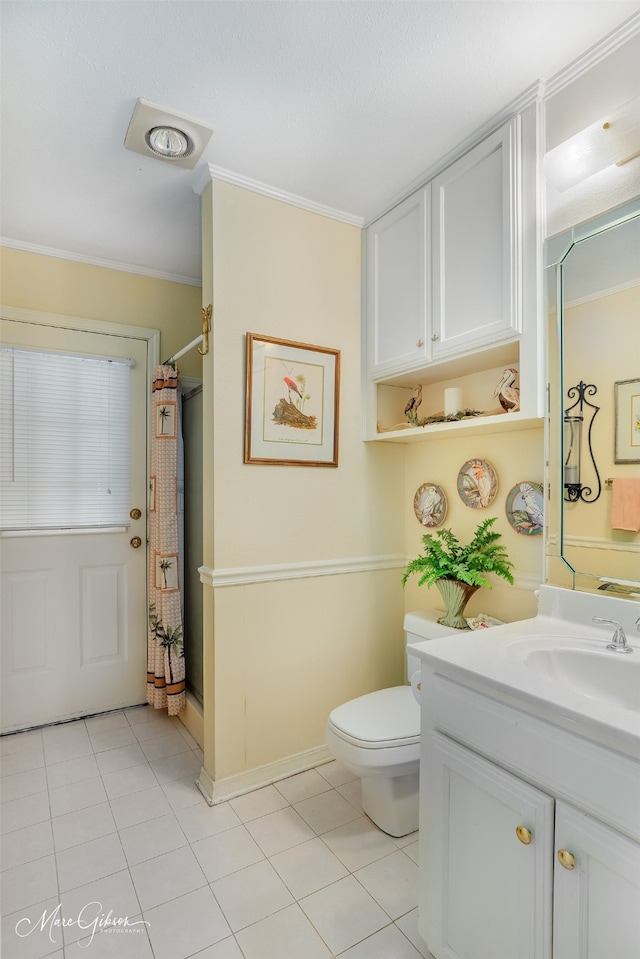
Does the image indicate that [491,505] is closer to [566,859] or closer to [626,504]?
[626,504]

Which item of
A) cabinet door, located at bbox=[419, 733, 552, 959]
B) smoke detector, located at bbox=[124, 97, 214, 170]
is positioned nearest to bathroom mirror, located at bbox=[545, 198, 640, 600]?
cabinet door, located at bbox=[419, 733, 552, 959]

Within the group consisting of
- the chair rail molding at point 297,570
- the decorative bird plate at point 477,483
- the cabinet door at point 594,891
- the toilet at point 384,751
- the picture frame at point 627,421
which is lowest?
the toilet at point 384,751

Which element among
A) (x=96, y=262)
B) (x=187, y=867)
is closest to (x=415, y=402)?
(x=96, y=262)

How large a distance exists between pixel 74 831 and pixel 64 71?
246cm

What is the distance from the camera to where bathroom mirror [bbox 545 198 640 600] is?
4.52 ft

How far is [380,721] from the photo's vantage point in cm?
171

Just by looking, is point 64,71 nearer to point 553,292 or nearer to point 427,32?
point 427,32

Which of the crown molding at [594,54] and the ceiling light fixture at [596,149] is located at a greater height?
the crown molding at [594,54]

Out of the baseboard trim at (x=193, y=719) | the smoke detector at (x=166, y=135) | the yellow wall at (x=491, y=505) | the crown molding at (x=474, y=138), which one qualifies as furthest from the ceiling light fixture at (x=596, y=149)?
the baseboard trim at (x=193, y=719)

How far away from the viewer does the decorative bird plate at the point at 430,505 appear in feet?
7.45

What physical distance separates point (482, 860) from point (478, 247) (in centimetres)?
178

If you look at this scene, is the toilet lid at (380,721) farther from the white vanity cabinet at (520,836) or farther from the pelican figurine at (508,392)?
the pelican figurine at (508,392)

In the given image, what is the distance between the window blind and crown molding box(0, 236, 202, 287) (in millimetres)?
493

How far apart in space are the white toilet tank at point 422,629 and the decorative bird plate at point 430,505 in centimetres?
42
